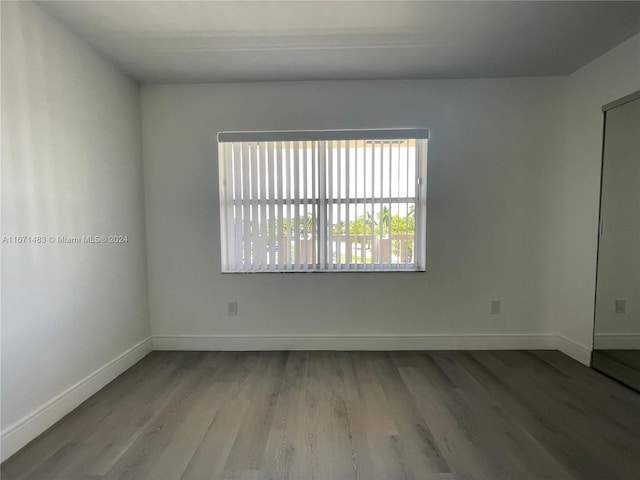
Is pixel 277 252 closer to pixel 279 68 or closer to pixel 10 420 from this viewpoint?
pixel 279 68

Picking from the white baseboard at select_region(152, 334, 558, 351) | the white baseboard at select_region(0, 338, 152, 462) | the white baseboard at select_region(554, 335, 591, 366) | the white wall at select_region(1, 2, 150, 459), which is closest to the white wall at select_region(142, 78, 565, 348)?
the white baseboard at select_region(152, 334, 558, 351)

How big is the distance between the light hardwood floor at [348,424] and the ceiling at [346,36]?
8.18ft

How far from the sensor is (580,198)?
256 cm

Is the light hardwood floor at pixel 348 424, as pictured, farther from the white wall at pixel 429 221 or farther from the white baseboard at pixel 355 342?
the white wall at pixel 429 221

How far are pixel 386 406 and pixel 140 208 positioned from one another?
104 inches

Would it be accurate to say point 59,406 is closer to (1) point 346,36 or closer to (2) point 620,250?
(1) point 346,36

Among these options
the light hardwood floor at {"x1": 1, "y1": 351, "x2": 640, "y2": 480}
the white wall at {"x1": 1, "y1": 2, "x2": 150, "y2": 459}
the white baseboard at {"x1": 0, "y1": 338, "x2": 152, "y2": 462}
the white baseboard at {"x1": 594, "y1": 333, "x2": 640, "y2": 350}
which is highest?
the white wall at {"x1": 1, "y1": 2, "x2": 150, "y2": 459}

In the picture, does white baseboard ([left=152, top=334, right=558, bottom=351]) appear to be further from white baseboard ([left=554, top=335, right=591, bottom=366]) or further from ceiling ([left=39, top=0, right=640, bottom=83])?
ceiling ([left=39, top=0, right=640, bottom=83])

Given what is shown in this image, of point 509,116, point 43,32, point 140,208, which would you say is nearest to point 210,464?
point 140,208

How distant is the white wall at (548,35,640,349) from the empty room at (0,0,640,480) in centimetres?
2

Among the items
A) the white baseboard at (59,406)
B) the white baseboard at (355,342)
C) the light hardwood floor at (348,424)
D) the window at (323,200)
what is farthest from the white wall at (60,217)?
the window at (323,200)

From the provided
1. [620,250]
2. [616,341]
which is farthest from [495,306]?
[620,250]

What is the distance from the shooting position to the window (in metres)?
2.75

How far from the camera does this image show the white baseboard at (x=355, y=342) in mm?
2801
